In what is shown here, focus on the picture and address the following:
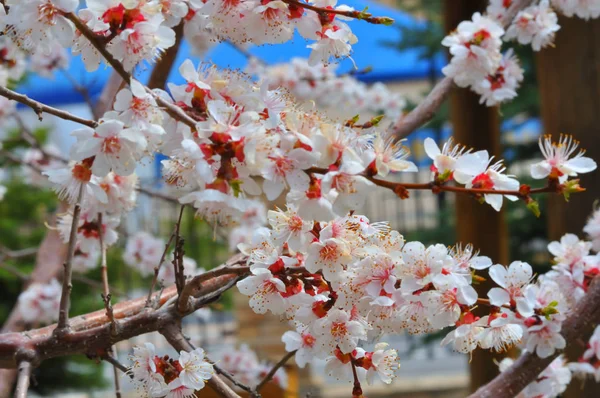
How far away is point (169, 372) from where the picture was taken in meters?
0.92

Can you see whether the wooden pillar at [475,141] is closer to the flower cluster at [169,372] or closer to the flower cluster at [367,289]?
the flower cluster at [367,289]

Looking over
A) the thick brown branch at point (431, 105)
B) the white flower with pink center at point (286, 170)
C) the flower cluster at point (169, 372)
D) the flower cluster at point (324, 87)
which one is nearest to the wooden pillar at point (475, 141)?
the flower cluster at point (324, 87)

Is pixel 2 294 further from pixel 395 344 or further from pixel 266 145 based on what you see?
pixel 266 145

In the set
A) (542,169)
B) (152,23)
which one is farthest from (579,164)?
(152,23)

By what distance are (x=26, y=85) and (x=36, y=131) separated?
10.4 inches

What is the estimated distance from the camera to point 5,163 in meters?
3.76

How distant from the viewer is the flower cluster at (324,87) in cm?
242

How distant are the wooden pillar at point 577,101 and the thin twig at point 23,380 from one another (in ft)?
5.30

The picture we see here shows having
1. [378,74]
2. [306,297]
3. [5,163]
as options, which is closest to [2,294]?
[5,163]

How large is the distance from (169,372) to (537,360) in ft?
2.07

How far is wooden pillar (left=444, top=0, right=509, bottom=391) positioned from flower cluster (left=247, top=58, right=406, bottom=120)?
26 cm

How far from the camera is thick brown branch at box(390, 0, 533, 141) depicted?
154 cm

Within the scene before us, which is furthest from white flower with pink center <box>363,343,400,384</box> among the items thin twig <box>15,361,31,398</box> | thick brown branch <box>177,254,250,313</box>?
thin twig <box>15,361,31,398</box>

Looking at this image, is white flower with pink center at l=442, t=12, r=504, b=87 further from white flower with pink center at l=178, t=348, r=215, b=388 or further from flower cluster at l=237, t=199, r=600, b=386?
white flower with pink center at l=178, t=348, r=215, b=388
